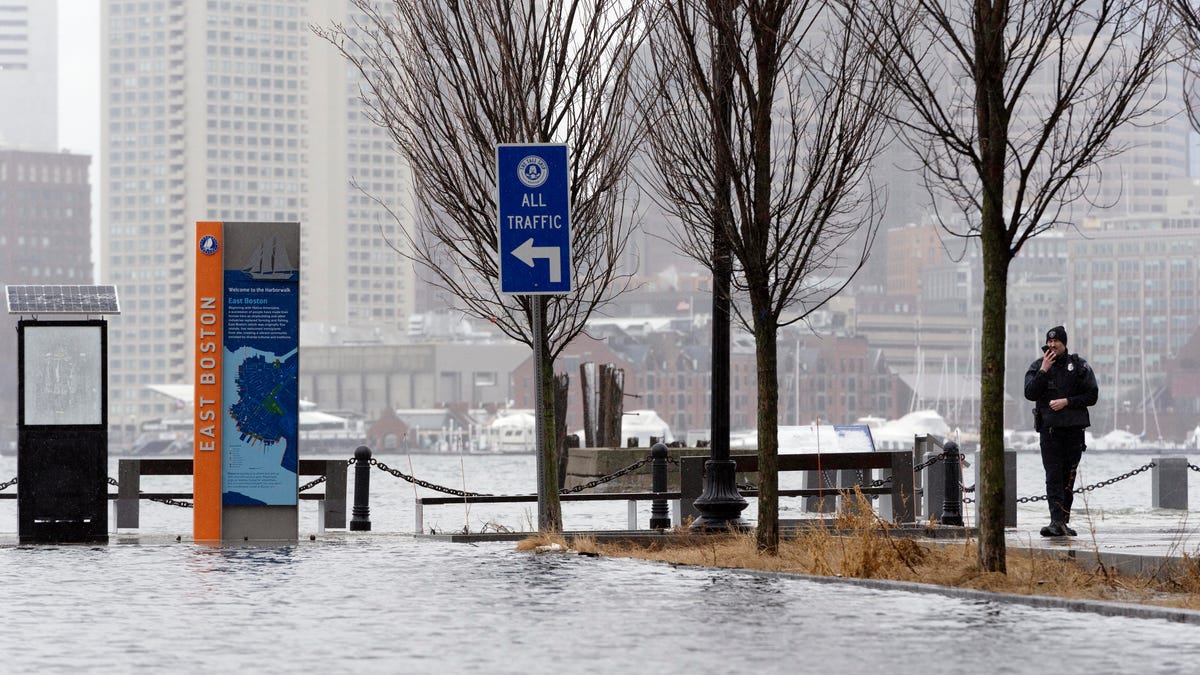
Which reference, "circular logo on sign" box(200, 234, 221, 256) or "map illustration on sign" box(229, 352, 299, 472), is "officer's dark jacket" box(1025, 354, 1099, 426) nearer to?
"map illustration on sign" box(229, 352, 299, 472)

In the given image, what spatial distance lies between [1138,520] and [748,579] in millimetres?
10415

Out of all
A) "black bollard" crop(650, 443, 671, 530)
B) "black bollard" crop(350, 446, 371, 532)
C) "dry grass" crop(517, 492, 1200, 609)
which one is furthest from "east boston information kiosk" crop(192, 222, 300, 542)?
"black bollard" crop(650, 443, 671, 530)

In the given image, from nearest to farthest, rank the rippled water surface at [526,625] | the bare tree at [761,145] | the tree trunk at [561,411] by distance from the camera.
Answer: the rippled water surface at [526,625] < the bare tree at [761,145] < the tree trunk at [561,411]

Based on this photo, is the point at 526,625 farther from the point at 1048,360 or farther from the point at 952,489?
the point at 952,489

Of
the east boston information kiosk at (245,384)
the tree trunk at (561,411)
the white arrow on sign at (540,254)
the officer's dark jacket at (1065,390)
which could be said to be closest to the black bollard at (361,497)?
the east boston information kiosk at (245,384)

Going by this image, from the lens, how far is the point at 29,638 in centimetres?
1048

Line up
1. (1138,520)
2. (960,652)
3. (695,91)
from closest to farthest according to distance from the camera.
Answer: (960,652) → (695,91) → (1138,520)

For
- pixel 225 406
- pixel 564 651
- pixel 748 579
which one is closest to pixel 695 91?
pixel 748 579

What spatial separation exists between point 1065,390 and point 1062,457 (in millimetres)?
658

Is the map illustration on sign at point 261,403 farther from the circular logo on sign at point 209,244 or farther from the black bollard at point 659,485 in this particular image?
the black bollard at point 659,485

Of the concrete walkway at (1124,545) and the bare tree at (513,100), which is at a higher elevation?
the bare tree at (513,100)

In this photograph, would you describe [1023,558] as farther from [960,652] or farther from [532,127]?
[532,127]

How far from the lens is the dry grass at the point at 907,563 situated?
1257 centimetres

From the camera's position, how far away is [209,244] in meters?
18.9
